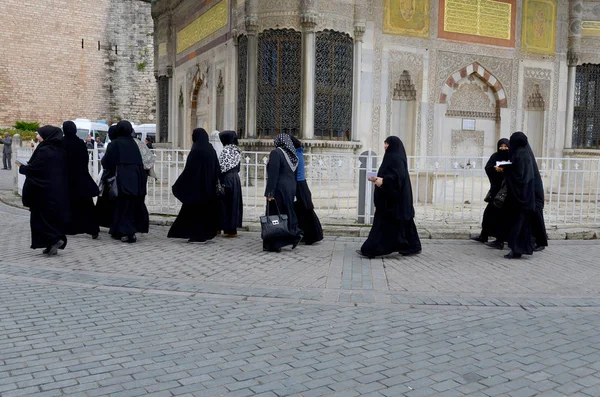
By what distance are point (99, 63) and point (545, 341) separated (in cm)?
3630

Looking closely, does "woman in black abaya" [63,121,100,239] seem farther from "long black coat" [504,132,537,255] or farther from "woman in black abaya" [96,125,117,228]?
"long black coat" [504,132,537,255]

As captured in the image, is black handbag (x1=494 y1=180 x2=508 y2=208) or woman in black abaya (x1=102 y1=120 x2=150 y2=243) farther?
woman in black abaya (x1=102 y1=120 x2=150 y2=243)

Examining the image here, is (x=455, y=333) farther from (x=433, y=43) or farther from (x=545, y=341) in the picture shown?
(x=433, y=43)

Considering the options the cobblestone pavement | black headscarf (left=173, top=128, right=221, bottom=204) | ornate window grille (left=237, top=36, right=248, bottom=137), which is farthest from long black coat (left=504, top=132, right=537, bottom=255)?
ornate window grille (left=237, top=36, right=248, bottom=137)

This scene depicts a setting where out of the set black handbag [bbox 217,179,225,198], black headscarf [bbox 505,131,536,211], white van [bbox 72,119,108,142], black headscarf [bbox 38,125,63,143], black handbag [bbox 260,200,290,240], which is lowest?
black handbag [bbox 260,200,290,240]

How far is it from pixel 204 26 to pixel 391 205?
963 cm

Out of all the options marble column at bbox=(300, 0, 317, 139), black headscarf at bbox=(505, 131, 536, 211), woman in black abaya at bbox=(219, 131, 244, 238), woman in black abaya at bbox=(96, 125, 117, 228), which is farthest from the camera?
marble column at bbox=(300, 0, 317, 139)

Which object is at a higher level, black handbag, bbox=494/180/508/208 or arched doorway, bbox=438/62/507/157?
arched doorway, bbox=438/62/507/157

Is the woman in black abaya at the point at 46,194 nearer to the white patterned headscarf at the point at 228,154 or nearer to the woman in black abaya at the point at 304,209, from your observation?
the white patterned headscarf at the point at 228,154

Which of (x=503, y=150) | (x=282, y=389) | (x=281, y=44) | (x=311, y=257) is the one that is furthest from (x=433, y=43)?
(x=282, y=389)

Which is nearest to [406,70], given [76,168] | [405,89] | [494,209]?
[405,89]

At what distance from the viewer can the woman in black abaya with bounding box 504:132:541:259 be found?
22.7ft

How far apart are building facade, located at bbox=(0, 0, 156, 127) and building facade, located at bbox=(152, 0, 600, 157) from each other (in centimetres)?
2220

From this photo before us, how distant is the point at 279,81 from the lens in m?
11.1
